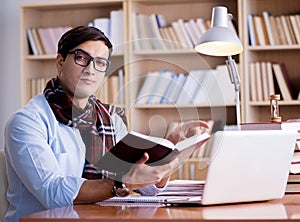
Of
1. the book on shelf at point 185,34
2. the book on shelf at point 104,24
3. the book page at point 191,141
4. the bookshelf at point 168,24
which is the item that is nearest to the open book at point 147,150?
the book page at point 191,141

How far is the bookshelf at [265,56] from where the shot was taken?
4.23 metres

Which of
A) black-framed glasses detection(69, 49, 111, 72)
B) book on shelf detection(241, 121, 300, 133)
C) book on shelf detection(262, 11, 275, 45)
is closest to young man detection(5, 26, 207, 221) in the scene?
black-framed glasses detection(69, 49, 111, 72)

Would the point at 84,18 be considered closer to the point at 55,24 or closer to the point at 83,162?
the point at 55,24

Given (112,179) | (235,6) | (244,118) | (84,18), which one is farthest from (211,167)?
(84,18)

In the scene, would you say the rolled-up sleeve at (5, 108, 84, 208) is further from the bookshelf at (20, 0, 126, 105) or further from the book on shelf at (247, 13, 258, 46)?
the bookshelf at (20, 0, 126, 105)

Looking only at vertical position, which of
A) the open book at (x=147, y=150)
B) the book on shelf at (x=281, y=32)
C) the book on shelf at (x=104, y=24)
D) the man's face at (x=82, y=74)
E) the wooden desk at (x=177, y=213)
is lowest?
the wooden desk at (x=177, y=213)

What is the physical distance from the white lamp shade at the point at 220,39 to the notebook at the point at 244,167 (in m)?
0.65

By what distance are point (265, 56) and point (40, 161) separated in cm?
283

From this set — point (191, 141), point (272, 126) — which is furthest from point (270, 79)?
point (191, 141)

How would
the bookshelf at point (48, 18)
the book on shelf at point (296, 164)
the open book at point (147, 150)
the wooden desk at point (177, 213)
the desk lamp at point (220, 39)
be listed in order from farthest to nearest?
the bookshelf at point (48, 18) → the desk lamp at point (220, 39) → the book on shelf at point (296, 164) → the open book at point (147, 150) → the wooden desk at point (177, 213)

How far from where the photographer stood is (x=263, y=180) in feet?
5.54

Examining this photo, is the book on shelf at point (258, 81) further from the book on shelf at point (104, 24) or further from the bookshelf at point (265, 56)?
the book on shelf at point (104, 24)

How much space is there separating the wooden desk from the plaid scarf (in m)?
0.39

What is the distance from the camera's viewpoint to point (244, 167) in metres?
1.62
